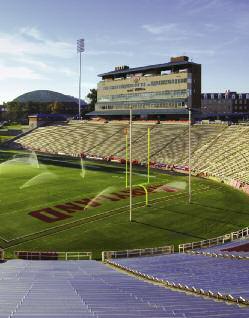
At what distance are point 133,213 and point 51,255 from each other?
46.9ft

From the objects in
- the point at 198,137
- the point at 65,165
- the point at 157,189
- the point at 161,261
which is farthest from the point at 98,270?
the point at 198,137

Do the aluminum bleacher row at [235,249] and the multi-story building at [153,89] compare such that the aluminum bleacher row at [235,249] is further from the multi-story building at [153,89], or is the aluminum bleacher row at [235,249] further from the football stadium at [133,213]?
the multi-story building at [153,89]

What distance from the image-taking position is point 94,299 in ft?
50.0

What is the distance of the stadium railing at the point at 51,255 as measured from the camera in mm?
32219

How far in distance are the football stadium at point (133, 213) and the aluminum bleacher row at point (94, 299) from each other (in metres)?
0.05

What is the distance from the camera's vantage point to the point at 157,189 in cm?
5753

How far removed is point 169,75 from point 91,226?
7035 cm

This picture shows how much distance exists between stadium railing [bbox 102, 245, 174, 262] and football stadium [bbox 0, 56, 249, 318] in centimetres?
9

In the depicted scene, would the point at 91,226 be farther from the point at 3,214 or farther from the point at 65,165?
the point at 65,165

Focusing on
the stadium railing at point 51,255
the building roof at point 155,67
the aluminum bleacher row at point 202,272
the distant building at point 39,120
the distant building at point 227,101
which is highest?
the building roof at point 155,67

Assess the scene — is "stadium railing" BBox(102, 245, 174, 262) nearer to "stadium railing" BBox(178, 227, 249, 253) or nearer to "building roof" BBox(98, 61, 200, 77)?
"stadium railing" BBox(178, 227, 249, 253)

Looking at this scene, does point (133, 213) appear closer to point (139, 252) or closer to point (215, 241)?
point (215, 241)

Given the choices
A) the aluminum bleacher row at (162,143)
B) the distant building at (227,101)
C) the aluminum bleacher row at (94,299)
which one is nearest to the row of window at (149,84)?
the aluminum bleacher row at (162,143)

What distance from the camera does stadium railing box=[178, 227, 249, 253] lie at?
34419 millimetres
